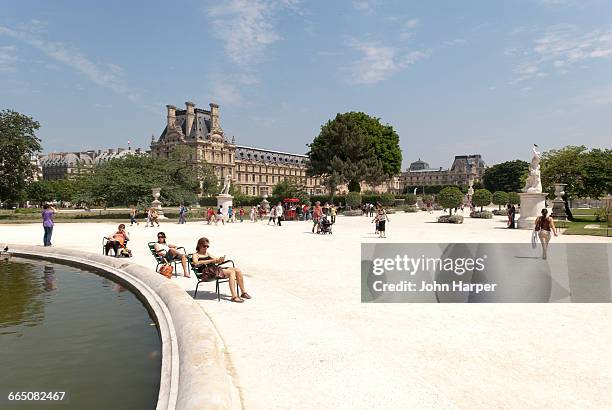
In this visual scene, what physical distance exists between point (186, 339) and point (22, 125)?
5025 cm

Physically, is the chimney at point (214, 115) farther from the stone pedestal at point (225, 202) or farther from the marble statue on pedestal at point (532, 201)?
the marble statue on pedestal at point (532, 201)

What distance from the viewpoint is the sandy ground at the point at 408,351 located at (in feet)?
13.9

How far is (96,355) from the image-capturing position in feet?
19.5

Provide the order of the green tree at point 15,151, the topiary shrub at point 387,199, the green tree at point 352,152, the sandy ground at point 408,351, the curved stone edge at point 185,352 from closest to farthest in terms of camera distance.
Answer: the curved stone edge at point 185,352 < the sandy ground at point 408,351 < the green tree at point 15,151 < the green tree at point 352,152 < the topiary shrub at point 387,199

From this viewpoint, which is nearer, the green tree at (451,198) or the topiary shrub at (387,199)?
the green tree at (451,198)

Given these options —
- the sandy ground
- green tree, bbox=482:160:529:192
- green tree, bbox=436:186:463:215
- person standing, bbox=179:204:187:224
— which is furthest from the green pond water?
Answer: green tree, bbox=482:160:529:192

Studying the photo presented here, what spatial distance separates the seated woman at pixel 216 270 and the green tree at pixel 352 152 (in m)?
49.7

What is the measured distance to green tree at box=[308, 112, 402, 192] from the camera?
59.2m

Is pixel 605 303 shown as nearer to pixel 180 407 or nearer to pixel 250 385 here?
pixel 250 385

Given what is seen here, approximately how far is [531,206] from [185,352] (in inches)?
1036

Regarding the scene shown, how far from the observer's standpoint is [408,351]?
5.52 metres

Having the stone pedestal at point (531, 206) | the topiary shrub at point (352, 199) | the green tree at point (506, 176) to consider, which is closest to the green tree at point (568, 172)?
the stone pedestal at point (531, 206)

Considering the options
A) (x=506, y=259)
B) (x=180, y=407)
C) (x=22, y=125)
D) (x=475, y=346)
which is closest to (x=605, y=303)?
(x=475, y=346)

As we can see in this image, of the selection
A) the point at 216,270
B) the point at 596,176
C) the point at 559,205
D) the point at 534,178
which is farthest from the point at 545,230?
the point at 596,176
